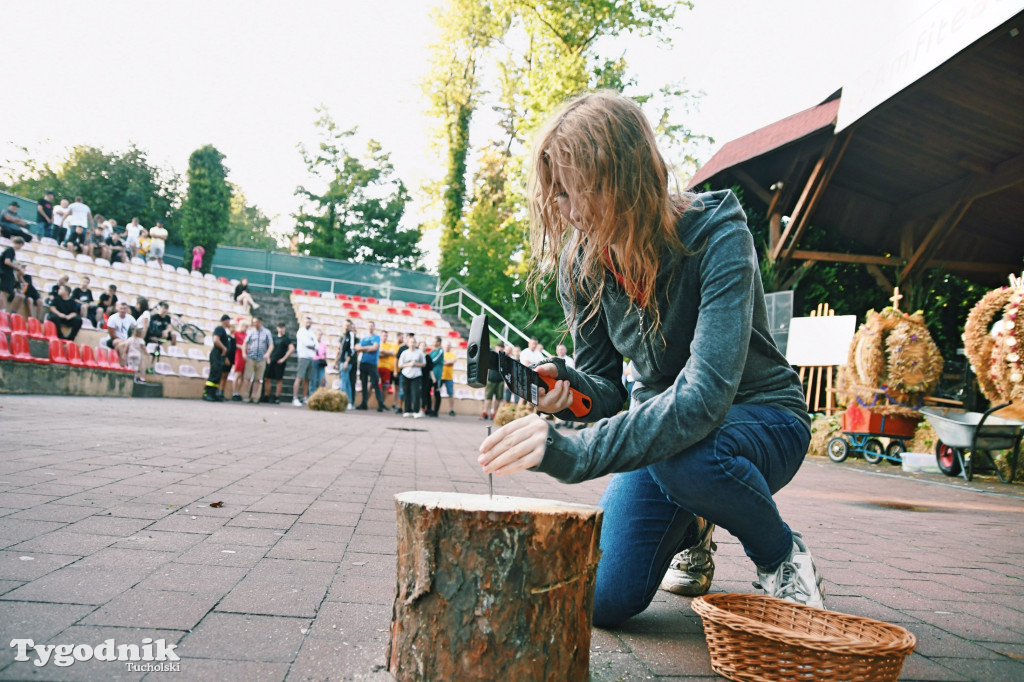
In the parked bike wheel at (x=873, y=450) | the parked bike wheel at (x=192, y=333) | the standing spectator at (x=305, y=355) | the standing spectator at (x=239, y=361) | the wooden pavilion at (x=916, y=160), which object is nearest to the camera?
the wooden pavilion at (x=916, y=160)

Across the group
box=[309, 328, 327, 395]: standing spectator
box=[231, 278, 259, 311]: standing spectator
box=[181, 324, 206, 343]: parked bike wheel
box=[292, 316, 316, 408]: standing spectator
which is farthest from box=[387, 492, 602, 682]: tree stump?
box=[231, 278, 259, 311]: standing spectator

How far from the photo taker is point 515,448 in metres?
1.52

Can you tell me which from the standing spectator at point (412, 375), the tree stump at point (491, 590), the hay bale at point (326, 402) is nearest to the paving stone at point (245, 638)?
the tree stump at point (491, 590)

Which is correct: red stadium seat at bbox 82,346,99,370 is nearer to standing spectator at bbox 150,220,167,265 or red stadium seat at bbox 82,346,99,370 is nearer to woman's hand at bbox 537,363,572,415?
standing spectator at bbox 150,220,167,265

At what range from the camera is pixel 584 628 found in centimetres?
163

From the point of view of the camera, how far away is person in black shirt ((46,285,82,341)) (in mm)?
13273

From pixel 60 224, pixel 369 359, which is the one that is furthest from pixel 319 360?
pixel 60 224

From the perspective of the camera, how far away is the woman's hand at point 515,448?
1513 millimetres

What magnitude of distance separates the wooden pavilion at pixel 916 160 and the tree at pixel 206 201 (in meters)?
22.6

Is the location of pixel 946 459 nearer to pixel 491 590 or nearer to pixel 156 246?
pixel 491 590

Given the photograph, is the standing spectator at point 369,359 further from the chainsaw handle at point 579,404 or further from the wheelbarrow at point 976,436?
the chainsaw handle at point 579,404

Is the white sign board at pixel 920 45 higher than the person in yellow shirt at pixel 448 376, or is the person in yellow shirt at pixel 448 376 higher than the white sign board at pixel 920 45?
the white sign board at pixel 920 45

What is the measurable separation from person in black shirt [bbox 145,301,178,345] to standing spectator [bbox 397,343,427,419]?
5.04 m

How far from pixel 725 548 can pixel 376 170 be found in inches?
1605
